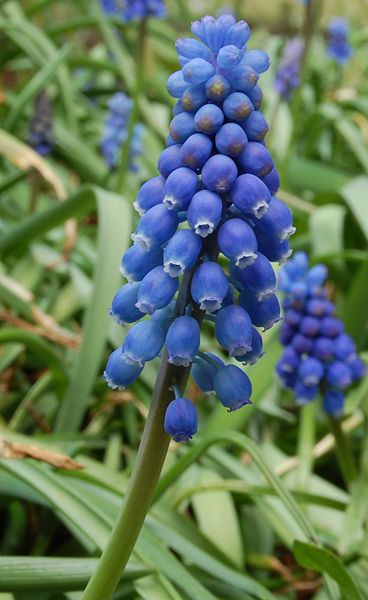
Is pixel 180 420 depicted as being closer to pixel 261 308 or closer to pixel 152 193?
pixel 261 308

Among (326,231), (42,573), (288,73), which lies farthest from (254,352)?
(288,73)

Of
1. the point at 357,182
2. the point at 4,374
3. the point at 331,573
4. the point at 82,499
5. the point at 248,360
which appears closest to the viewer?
the point at 248,360

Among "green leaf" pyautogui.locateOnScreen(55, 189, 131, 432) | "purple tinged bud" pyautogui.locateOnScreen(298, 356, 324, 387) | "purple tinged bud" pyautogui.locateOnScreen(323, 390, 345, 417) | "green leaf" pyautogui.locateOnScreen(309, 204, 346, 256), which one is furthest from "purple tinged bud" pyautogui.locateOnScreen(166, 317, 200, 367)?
"green leaf" pyautogui.locateOnScreen(309, 204, 346, 256)

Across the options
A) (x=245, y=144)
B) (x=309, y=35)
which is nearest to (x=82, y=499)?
(x=245, y=144)

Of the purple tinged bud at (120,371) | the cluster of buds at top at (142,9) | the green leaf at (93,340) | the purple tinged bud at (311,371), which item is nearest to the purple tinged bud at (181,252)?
the purple tinged bud at (120,371)

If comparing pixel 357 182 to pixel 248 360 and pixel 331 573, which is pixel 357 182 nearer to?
pixel 331 573

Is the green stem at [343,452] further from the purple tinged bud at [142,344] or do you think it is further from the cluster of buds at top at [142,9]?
the cluster of buds at top at [142,9]
